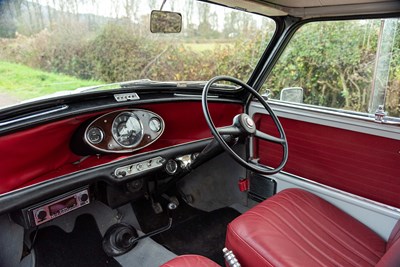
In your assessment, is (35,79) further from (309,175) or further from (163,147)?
(309,175)

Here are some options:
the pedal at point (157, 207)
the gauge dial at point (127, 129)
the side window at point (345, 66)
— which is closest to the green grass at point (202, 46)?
the side window at point (345, 66)

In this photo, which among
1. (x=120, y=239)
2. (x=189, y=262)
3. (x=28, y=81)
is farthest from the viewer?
(x=120, y=239)

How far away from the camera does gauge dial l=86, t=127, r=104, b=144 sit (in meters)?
1.56

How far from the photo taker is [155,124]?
183 centimetres

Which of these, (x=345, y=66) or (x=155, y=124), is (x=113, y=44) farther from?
(x=345, y=66)

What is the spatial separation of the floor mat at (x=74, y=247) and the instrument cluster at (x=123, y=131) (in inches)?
26.7

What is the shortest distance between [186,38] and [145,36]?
310 mm

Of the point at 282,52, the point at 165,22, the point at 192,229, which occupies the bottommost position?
the point at 192,229

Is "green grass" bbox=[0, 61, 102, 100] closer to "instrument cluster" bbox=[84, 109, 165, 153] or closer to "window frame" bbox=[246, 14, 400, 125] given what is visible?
"instrument cluster" bbox=[84, 109, 165, 153]

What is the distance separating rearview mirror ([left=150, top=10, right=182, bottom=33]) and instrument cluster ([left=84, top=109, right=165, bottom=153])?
1.49 ft

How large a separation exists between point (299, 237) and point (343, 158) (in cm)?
68

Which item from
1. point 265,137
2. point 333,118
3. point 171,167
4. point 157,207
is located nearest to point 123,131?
point 171,167

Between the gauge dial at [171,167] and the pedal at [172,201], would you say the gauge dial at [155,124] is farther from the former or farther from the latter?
the pedal at [172,201]

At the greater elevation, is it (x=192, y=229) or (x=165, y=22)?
(x=165, y=22)
